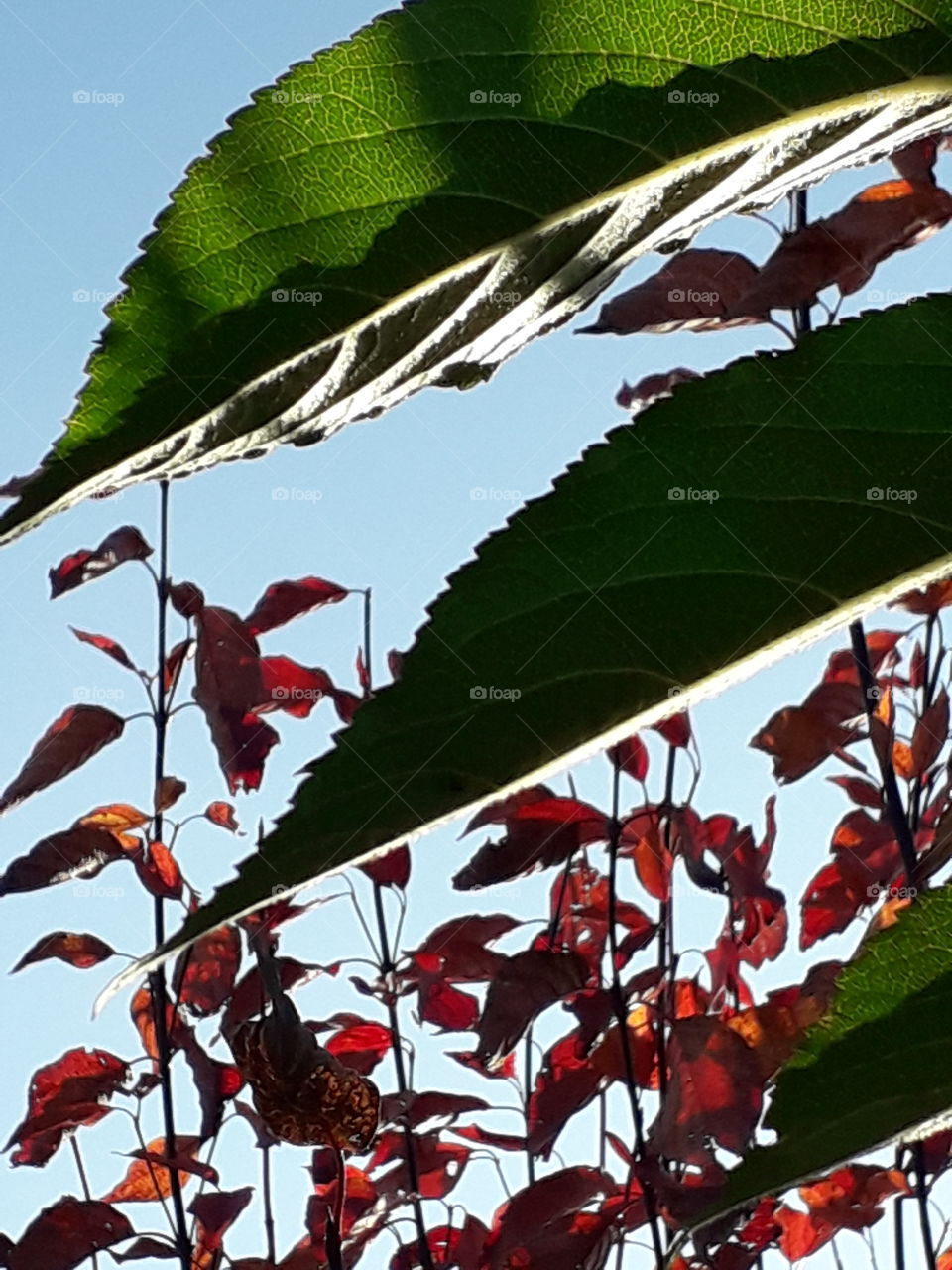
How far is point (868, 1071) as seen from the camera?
31 cm

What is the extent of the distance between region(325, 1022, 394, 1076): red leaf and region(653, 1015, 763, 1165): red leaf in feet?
1.44

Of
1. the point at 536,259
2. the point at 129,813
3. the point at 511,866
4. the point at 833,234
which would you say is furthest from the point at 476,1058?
the point at 536,259

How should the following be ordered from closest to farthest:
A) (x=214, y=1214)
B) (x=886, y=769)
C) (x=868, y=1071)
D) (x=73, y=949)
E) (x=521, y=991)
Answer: (x=868, y=1071)
(x=521, y=991)
(x=886, y=769)
(x=214, y=1214)
(x=73, y=949)

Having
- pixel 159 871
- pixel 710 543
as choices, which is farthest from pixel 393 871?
pixel 710 543

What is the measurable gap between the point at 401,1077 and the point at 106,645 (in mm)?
731

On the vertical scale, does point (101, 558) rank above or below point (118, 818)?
→ above

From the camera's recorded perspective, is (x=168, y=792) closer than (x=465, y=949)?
No

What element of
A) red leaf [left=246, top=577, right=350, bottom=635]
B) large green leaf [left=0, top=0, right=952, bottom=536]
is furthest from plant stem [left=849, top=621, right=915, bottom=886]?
large green leaf [left=0, top=0, right=952, bottom=536]

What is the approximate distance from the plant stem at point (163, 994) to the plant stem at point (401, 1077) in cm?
26

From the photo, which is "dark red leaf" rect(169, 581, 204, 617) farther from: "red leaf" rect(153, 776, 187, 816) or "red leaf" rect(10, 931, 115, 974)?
"red leaf" rect(10, 931, 115, 974)

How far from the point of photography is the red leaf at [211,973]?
64.1 inches

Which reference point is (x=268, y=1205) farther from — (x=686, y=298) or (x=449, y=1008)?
(x=686, y=298)

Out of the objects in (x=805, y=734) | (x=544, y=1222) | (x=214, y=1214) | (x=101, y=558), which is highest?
(x=101, y=558)

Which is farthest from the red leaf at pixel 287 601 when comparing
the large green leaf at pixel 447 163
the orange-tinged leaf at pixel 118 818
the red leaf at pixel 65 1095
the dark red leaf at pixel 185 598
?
the large green leaf at pixel 447 163
